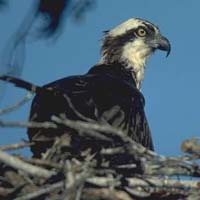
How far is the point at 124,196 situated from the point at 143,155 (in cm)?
32

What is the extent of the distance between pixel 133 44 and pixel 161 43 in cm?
46

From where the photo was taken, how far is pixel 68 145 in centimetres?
611

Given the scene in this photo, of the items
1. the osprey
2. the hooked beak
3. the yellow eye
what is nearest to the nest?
the osprey

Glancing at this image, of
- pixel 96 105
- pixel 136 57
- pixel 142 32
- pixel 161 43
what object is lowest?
pixel 96 105

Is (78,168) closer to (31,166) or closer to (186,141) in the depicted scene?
(31,166)

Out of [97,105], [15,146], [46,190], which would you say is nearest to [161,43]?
[97,105]

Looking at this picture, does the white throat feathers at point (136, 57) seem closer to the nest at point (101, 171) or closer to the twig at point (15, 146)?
the twig at point (15, 146)

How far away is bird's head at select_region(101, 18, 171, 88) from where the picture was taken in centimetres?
1070

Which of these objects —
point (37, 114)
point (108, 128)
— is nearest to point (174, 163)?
point (108, 128)

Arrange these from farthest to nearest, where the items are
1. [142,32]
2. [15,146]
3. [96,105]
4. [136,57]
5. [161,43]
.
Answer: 1. [142,32]
2. [136,57]
3. [161,43]
4. [96,105]
5. [15,146]

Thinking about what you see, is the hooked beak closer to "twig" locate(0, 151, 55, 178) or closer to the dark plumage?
the dark plumage

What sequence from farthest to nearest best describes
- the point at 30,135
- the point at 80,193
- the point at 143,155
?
the point at 30,135, the point at 143,155, the point at 80,193

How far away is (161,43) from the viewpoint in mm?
10648

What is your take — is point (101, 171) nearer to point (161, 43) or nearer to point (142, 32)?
point (161, 43)
